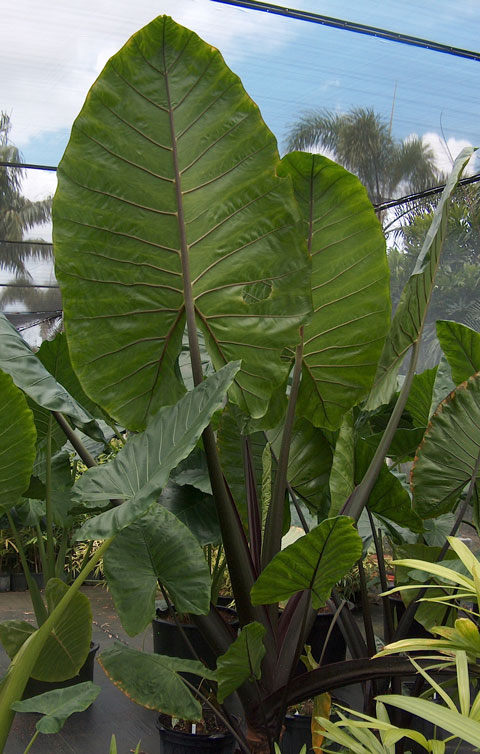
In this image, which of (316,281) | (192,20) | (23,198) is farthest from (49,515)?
(23,198)

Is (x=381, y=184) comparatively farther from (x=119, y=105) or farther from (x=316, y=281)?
(x=119, y=105)

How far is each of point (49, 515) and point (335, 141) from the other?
290 centimetres

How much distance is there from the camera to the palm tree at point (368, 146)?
387cm

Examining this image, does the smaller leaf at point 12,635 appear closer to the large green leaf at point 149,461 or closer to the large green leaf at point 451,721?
the large green leaf at point 149,461

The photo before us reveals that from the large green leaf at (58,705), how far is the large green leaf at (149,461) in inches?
10.7

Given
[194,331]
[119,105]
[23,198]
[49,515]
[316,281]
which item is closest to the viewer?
[119,105]

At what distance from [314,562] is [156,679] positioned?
0.34 meters

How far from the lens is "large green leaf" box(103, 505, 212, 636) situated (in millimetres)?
1231

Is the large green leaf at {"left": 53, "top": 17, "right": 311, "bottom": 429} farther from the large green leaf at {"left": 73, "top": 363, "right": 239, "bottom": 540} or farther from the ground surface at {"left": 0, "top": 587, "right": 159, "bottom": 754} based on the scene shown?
the ground surface at {"left": 0, "top": 587, "right": 159, "bottom": 754}

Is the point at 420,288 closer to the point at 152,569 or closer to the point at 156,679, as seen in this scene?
the point at 152,569

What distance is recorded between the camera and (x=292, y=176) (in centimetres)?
145

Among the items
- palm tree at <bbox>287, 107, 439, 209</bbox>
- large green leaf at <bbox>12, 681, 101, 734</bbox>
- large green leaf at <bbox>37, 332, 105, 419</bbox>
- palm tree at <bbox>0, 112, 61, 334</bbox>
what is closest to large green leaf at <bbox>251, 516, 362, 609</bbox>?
large green leaf at <bbox>12, 681, 101, 734</bbox>

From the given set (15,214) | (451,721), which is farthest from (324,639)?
(15,214)

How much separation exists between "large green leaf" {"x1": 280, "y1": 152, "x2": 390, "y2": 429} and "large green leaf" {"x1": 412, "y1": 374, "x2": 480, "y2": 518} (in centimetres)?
20
